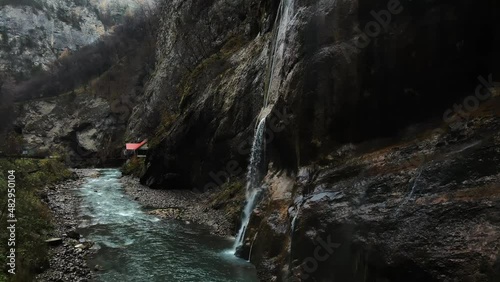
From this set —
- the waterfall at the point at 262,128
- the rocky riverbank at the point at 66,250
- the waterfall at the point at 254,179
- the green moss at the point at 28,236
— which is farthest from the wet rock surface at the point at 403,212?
the green moss at the point at 28,236

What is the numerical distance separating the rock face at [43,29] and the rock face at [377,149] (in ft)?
360

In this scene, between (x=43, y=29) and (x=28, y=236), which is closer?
(x=28, y=236)

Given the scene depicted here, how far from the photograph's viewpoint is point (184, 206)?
83.9 ft

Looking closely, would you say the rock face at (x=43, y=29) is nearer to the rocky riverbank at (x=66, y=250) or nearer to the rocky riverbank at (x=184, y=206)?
the rocky riverbank at (x=184, y=206)

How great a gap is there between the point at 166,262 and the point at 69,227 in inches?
287

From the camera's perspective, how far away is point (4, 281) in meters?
9.64

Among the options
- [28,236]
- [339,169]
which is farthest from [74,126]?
[339,169]

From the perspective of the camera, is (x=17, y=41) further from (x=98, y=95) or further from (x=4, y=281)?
(x=4, y=281)

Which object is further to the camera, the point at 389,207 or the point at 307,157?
the point at 307,157

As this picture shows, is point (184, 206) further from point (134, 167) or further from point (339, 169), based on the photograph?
point (134, 167)

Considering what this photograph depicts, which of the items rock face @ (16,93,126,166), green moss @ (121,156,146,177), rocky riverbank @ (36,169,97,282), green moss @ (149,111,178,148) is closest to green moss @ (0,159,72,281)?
rocky riverbank @ (36,169,97,282)

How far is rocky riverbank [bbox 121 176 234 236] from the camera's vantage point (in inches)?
795

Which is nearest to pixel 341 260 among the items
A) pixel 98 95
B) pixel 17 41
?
pixel 98 95

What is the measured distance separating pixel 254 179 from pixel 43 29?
133266mm
